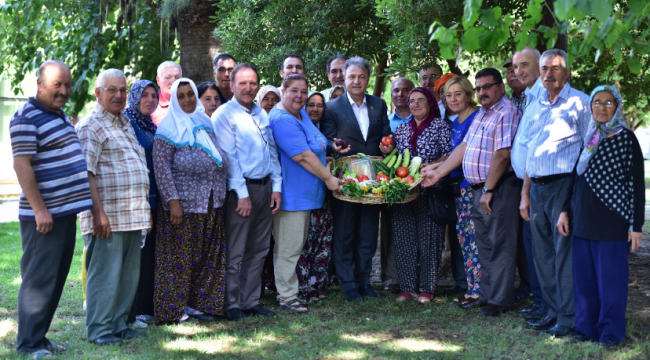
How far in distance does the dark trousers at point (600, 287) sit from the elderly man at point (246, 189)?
264 cm

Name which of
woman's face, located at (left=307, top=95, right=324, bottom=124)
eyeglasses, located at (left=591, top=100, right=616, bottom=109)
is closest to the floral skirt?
woman's face, located at (left=307, top=95, right=324, bottom=124)

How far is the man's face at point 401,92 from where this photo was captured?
6.51 metres

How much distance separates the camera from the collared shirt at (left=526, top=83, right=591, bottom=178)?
478 cm

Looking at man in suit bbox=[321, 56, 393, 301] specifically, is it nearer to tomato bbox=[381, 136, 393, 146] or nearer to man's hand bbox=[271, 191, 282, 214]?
tomato bbox=[381, 136, 393, 146]

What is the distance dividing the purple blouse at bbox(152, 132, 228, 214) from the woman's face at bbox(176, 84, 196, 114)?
0.37 m

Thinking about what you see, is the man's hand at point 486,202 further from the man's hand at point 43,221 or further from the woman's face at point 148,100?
the man's hand at point 43,221

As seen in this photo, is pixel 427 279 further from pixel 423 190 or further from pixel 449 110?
pixel 449 110

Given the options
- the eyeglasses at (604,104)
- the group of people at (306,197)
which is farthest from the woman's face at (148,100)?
the eyeglasses at (604,104)

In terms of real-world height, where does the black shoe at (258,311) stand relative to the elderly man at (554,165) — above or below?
below

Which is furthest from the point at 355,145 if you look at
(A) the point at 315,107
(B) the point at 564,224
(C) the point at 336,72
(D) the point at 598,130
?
(D) the point at 598,130

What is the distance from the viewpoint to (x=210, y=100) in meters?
5.85

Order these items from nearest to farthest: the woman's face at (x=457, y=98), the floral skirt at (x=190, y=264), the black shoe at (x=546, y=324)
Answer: the black shoe at (x=546, y=324)
the floral skirt at (x=190, y=264)
the woman's face at (x=457, y=98)

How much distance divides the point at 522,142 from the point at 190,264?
3021 millimetres

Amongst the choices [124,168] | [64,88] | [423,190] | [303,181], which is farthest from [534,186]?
[64,88]
